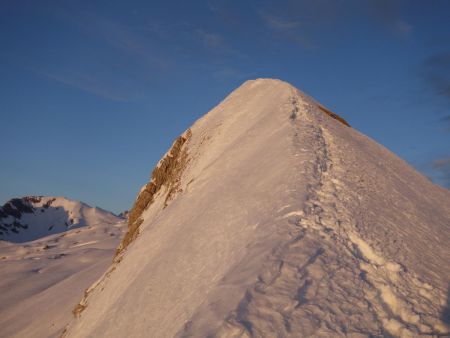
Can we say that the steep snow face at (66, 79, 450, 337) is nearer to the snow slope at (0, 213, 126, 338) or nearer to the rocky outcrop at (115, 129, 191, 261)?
the rocky outcrop at (115, 129, 191, 261)

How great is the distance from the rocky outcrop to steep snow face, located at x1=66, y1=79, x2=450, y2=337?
23.7 ft

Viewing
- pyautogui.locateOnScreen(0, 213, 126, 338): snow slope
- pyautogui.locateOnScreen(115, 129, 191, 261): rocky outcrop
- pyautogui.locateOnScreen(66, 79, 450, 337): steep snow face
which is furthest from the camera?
pyautogui.locateOnScreen(0, 213, 126, 338): snow slope

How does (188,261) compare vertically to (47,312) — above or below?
above

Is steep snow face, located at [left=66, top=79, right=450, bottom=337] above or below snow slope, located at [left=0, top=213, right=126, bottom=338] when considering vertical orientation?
above

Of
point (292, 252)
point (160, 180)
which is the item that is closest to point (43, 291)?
point (160, 180)

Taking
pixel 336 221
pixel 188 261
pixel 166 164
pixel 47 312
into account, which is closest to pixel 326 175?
pixel 336 221

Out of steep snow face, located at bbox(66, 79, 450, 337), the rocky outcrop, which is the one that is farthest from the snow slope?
steep snow face, located at bbox(66, 79, 450, 337)

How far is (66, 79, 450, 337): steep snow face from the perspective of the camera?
273 inches

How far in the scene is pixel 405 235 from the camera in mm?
10805

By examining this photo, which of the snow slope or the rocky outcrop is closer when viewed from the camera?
the rocky outcrop

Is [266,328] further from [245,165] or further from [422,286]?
[245,165]

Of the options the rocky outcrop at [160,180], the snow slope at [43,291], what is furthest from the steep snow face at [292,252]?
the snow slope at [43,291]

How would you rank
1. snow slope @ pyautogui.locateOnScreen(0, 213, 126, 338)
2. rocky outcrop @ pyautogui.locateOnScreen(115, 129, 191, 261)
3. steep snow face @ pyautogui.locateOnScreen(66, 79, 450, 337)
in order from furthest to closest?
1. snow slope @ pyautogui.locateOnScreen(0, 213, 126, 338)
2. rocky outcrop @ pyautogui.locateOnScreen(115, 129, 191, 261)
3. steep snow face @ pyautogui.locateOnScreen(66, 79, 450, 337)

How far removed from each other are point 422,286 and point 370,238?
1696 mm
